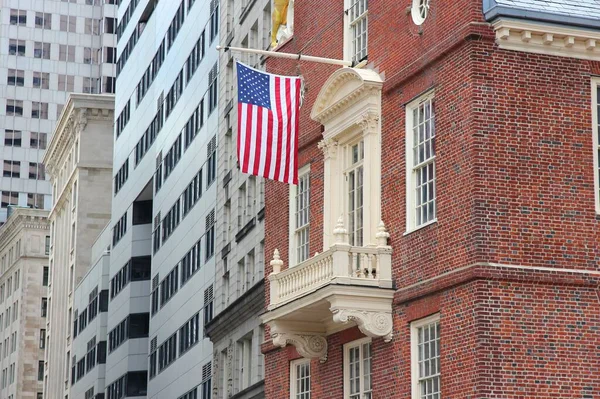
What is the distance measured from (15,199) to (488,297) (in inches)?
6306

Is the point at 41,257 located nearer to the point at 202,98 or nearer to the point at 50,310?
the point at 50,310

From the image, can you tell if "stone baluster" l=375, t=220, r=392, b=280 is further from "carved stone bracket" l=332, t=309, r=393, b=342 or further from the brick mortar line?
the brick mortar line

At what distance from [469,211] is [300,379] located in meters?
10.3

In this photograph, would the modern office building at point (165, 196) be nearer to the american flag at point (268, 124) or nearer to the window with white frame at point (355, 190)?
the window with white frame at point (355, 190)

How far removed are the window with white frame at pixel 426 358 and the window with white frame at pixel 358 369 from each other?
2489 millimetres

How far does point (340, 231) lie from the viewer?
32.3 meters

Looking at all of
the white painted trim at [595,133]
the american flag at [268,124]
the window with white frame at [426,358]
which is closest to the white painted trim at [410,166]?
the window with white frame at [426,358]

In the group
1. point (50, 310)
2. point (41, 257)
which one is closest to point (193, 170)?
point (50, 310)

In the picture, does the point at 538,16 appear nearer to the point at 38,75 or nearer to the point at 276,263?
the point at 276,263

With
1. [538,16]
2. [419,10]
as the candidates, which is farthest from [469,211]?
[419,10]

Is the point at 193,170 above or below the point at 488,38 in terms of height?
above

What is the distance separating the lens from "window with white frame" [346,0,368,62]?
115 feet

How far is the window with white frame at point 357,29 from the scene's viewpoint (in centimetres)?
3494

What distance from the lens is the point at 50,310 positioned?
142500 mm
